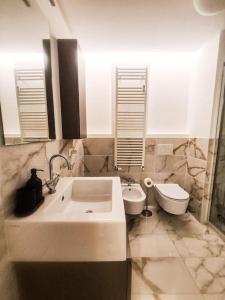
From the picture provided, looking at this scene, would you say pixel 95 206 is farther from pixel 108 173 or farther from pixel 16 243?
pixel 108 173

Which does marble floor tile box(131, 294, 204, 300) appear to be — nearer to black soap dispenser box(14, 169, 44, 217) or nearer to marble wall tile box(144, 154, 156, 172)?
black soap dispenser box(14, 169, 44, 217)

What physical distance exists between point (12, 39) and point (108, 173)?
1875mm

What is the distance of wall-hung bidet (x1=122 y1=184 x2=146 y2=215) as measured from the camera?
1845 mm

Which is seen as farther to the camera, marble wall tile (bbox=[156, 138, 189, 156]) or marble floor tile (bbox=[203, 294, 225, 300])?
marble wall tile (bbox=[156, 138, 189, 156])

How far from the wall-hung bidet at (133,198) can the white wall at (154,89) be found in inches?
32.9

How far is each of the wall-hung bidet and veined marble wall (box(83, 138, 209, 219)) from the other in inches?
8.9

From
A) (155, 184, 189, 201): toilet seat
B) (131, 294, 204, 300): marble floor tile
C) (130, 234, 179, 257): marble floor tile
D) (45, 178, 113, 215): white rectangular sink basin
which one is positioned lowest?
(130, 234, 179, 257): marble floor tile

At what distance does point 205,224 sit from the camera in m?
2.02

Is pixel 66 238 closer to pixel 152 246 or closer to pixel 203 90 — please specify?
pixel 152 246

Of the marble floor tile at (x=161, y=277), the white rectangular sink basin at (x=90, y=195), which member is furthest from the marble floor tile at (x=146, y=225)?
the white rectangular sink basin at (x=90, y=195)

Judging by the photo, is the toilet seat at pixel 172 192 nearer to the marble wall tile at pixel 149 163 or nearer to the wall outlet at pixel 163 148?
the marble wall tile at pixel 149 163

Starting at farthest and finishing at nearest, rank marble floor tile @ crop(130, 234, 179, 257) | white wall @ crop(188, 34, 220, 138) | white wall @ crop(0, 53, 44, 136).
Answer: white wall @ crop(188, 34, 220, 138), marble floor tile @ crop(130, 234, 179, 257), white wall @ crop(0, 53, 44, 136)

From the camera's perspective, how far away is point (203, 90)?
1979mm

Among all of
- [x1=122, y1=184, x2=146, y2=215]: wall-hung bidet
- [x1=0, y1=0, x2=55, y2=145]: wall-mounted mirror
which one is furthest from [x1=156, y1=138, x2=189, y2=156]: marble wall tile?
[x1=0, y1=0, x2=55, y2=145]: wall-mounted mirror
